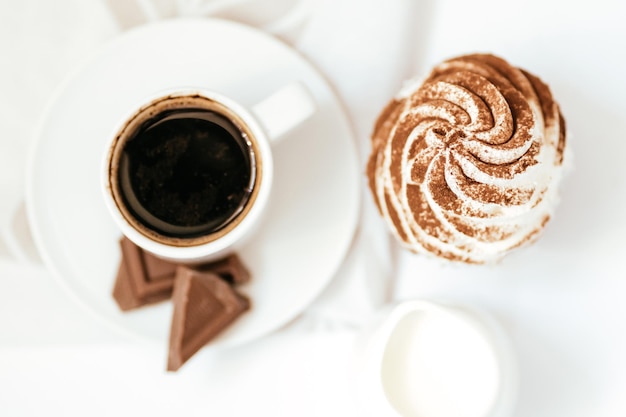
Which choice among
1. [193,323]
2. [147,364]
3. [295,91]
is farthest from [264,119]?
[147,364]

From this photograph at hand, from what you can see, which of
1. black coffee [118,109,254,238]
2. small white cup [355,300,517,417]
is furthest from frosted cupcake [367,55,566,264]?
black coffee [118,109,254,238]

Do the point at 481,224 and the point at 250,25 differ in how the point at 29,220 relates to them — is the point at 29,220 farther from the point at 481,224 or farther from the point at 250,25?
the point at 481,224

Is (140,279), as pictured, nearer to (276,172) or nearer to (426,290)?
(276,172)

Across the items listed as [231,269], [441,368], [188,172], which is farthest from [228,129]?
[441,368]

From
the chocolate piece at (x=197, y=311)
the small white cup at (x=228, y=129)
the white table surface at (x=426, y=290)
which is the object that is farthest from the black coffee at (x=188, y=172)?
the white table surface at (x=426, y=290)

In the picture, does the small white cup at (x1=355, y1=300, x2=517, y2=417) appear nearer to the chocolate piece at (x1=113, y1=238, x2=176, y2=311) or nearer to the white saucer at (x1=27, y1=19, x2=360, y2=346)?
the white saucer at (x1=27, y1=19, x2=360, y2=346)
